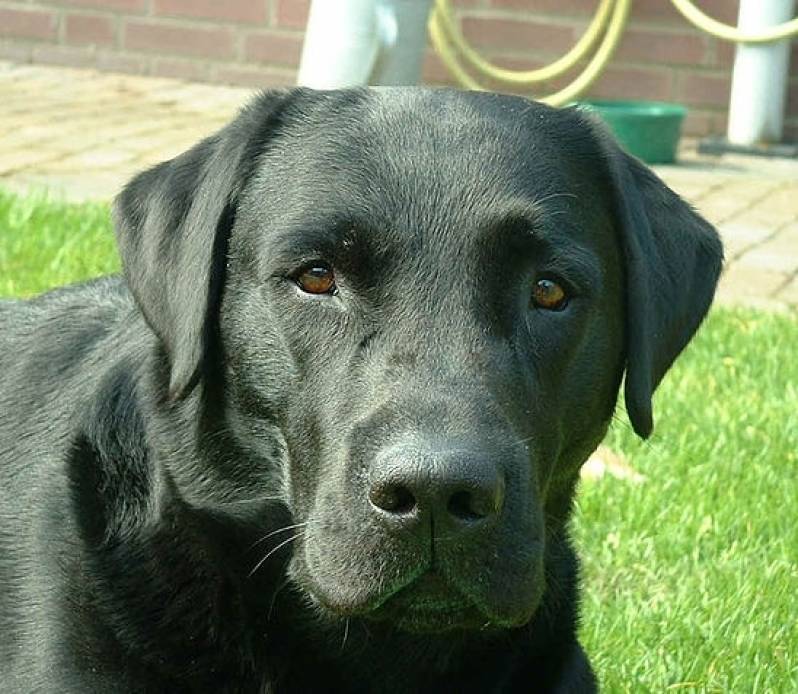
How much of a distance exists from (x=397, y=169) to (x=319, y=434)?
556 mm

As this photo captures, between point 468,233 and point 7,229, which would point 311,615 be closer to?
point 468,233

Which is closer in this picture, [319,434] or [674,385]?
[319,434]

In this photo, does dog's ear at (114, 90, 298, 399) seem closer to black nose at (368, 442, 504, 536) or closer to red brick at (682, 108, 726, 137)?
black nose at (368, 442, 504, 536)

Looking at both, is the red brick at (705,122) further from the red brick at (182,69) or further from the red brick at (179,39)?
the red brick at (182,69)

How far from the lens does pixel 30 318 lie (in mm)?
4203

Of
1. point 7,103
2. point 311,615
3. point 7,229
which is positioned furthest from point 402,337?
point 7,103

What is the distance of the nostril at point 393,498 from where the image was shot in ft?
9.04

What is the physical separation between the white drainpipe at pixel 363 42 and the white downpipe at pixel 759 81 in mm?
2128

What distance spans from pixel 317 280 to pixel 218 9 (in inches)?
342

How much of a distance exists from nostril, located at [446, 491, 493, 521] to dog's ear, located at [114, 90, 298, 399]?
0.69 m

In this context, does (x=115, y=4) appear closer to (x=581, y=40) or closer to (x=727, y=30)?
(x=581, y=40)

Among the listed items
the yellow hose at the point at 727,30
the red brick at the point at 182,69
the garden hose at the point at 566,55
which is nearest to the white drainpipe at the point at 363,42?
the garden hose at the point at 566,55

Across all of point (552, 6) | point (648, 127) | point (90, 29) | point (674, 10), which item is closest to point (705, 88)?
point (674, 10)

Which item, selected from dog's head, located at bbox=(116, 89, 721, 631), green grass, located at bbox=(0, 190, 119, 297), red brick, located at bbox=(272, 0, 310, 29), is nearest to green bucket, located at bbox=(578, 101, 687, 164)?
red brick, located at bbox=(272, 0, 310, 29)
